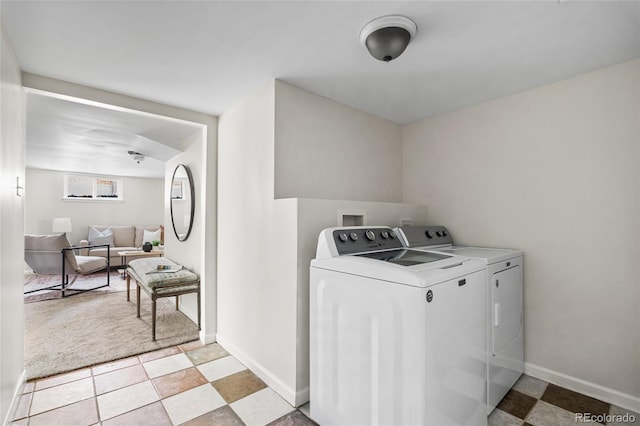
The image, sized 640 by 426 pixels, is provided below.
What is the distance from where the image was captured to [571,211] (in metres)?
2.08

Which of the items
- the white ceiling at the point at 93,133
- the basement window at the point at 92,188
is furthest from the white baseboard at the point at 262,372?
the basement window at the point at 92,188

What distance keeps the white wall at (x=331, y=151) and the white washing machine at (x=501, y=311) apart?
67 cm

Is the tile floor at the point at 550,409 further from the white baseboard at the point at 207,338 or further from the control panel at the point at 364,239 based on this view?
the white baseboard at the point at 207,338

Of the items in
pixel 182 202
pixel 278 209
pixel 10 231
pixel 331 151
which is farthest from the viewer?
pixel 182 202

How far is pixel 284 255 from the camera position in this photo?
2.03 meters

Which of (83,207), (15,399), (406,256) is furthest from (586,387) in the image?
(83,207)

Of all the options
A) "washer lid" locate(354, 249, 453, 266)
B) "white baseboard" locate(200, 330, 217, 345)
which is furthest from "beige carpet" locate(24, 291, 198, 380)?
"washer lid" locate(354, 249, 453, 266)

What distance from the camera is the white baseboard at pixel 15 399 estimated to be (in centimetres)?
162

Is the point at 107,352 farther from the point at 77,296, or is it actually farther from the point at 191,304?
the point at 77,296

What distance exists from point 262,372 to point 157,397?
0.68 meters

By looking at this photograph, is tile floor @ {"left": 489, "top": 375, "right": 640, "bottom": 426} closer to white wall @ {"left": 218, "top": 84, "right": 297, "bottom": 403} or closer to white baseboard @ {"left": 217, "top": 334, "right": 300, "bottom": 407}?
white baseboard @ {"left": 217, "top": 334, "right": 300, "bottom": 407}

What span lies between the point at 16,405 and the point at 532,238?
354 cm

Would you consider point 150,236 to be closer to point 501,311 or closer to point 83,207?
point 83,207

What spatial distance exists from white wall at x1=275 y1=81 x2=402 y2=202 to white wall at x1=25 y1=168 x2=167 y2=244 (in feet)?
22.4
